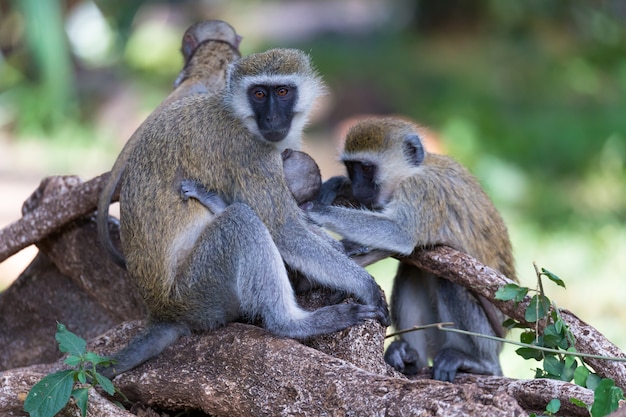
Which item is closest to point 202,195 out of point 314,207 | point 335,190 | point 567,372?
point 314,207

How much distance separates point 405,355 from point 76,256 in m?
2.20

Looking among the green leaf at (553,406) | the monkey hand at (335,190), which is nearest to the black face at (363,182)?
the monkey hand at (335,190)

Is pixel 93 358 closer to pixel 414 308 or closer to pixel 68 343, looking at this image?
pixel 68 343

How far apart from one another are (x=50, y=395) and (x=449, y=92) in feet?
42.2

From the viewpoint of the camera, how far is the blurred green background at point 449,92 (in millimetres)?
10336

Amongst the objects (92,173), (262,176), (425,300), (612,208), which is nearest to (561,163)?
(612,208)

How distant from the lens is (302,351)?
13.5ft

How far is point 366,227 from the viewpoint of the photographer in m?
5.03

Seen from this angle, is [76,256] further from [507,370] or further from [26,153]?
[26,153]

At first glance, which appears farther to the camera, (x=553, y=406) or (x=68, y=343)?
(x=68, y=343)

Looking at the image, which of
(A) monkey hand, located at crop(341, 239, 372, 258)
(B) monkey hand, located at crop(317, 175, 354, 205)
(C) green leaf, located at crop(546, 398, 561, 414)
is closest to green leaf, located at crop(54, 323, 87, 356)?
(A) monkey hand, located at crop(341, 239, 372, 258)

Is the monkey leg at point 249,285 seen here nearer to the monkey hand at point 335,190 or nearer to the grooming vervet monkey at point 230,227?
the grooming vervet monkey at point 230,227

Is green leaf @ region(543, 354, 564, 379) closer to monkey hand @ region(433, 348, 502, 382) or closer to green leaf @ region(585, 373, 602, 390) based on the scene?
green leaf @ region(585, 373, 602, 390)

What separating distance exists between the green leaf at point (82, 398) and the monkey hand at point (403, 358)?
6.20 feet
